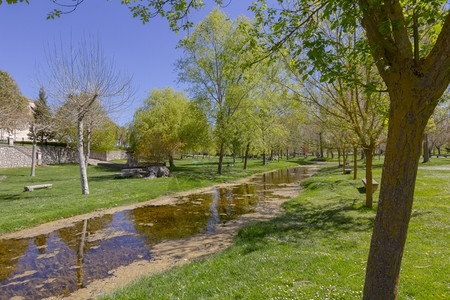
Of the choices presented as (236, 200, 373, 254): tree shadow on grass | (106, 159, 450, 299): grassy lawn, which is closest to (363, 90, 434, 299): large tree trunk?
(106, 159, 450, 299): grassy lawn

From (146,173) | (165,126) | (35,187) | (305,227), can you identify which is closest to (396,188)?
(305,227)

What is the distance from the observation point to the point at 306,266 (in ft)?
A: 17.7

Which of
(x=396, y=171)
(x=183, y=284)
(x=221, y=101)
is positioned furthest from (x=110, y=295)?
(x=221, y=101)

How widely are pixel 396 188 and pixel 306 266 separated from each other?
338cm

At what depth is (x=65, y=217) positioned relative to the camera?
11.5m

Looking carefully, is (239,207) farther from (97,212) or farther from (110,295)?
(110,295)

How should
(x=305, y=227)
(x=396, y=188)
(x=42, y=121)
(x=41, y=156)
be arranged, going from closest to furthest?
1. (x=396, y=188)
2. (x=305, y=227)
3. (x=42, y=121)
4. (x=41, y=156)

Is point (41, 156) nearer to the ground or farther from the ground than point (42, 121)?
nearer to the ground

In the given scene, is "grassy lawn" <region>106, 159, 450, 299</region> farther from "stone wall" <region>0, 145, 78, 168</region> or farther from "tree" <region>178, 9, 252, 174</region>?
"stone wall" <region>0, 145, 78, 168</region>

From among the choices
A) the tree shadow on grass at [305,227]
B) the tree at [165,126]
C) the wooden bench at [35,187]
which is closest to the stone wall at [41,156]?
the tree at [165,126]

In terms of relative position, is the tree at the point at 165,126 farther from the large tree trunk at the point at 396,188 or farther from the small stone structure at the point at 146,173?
the large tree trunk at the point at 396,188

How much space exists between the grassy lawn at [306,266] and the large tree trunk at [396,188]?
4.91ft

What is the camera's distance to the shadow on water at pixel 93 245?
6062 mm

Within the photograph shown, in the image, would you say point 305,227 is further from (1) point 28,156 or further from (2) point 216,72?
(1) point 28,156
